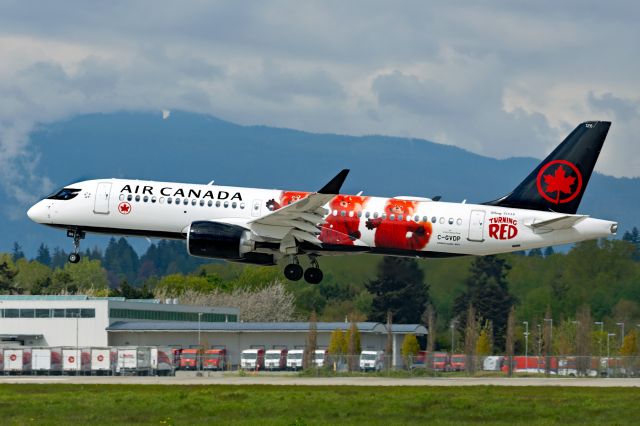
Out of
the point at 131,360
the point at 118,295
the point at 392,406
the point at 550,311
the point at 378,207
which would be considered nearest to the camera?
the point at 392,406

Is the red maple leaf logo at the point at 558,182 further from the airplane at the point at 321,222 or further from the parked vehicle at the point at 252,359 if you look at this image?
the parked vehicle at the point at 252,359

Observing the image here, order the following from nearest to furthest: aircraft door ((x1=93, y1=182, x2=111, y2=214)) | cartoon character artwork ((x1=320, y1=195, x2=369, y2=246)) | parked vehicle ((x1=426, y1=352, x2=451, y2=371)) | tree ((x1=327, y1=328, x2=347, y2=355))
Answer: cartoon character artwork ((x1=320, y1=195, x2=369, y2=246)) < aircraft door ((x1=93, y1=182, x2=111, y2=214)) < parked vehicle ((x1=426, y1=352, x2=451, y2=371)) < tree ((x1=327, y1=328, x2=347, y2=355))

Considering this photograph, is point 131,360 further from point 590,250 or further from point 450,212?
point 590,250

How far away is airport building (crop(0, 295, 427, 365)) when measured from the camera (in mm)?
128250

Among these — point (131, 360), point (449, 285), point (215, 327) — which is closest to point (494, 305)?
point (449, 285)

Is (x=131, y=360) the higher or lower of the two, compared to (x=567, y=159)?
lower

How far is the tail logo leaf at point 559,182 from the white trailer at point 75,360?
41.3m

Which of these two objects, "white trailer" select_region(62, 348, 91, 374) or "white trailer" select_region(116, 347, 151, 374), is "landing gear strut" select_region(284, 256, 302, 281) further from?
"white trailer" select_region(62, 348, 91, 374)

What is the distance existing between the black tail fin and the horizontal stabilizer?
76.8 inches

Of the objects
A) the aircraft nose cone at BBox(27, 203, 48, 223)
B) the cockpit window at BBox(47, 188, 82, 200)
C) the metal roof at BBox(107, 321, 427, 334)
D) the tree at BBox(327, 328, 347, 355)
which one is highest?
the cockpit window at BBox(47, 188, 82, 200)

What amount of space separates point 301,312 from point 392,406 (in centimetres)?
10504

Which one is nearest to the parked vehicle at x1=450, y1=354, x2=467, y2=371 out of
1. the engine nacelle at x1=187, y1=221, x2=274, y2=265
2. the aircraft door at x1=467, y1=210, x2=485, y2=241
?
the aircraft door at x1=467, y1=210, x2=485, y2=241

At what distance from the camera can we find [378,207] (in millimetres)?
68500

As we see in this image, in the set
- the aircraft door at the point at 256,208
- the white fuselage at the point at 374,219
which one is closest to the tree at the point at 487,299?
the white fuselage at the point at 374,219
